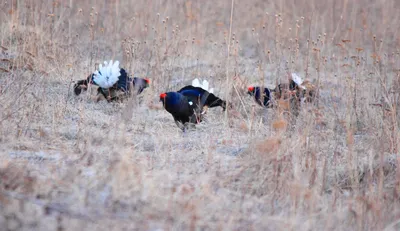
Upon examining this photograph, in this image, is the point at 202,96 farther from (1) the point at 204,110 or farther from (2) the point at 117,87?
(2) the point at 117,87

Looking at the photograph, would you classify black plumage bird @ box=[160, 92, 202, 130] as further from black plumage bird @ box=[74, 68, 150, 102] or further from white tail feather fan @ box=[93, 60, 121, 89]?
white tail feather fan @ box=[93, 60, 121, 89]

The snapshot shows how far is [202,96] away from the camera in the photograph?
5719 mm

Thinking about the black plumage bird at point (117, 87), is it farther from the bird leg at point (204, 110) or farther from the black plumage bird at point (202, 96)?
the bird leg at point (204, 110)

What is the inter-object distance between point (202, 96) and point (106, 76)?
96 centimetres

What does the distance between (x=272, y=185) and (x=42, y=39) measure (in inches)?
162

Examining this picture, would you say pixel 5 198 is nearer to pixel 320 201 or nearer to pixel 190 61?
pixel 320 201

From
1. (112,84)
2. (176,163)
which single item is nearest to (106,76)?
(112,84)

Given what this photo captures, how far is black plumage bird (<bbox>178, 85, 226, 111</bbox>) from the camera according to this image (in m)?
5.70

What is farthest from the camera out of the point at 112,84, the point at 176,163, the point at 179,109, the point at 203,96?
the point at 112,84

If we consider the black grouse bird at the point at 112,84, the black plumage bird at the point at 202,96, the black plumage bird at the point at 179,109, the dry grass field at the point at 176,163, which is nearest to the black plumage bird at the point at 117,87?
the black grouse bird at the point at 112,84

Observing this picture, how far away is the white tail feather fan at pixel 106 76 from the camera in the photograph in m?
6.04

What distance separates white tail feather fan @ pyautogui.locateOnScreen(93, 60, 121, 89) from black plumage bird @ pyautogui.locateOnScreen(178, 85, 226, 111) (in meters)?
0.67

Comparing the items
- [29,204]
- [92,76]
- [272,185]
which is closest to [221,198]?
[272,185]

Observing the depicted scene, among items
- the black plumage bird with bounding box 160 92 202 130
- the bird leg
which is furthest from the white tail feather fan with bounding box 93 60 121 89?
the bird leg
